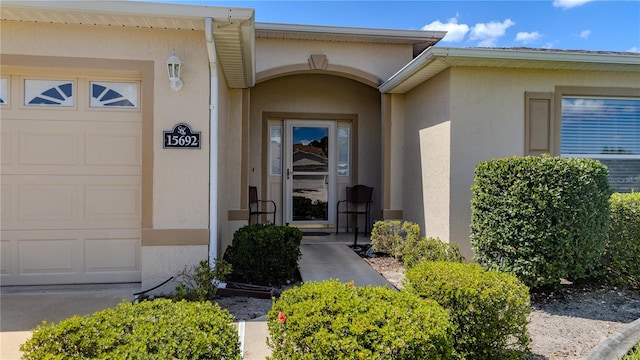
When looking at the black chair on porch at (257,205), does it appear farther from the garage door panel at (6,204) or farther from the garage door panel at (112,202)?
the garage door panel at (6,204)

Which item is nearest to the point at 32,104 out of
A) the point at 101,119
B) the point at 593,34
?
the point at 101,119

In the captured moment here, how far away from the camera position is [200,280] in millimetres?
4086

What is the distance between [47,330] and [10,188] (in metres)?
3.25

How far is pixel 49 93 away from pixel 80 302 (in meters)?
2.39

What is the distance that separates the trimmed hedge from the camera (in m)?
A: 5.13

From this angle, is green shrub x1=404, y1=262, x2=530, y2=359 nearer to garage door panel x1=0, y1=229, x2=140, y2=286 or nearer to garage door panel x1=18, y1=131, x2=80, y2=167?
garage door panel x1=0, y1=229, x2=140, y2=286

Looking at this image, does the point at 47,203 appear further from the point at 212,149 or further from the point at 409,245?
the point at 409,245

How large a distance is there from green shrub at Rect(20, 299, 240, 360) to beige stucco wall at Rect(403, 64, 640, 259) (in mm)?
4304

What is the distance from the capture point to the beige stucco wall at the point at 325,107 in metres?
8.07

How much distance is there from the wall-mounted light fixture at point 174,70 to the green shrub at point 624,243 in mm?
5433

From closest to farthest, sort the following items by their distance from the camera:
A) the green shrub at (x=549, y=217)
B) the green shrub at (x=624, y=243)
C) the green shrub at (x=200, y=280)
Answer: the green shrub at (x=200, y=280) < the green shrub at (x=549, y=217) < the green shrub at (x=624, y=243)

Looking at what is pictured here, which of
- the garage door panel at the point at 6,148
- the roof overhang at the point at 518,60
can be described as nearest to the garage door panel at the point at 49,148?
the garage door panel at the point at 6,148

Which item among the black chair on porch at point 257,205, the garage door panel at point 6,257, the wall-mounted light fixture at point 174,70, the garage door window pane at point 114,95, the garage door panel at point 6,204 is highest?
the wall-mounted light fixture at point 174,70

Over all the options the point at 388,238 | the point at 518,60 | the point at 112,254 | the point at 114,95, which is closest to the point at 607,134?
the point at 518,60
